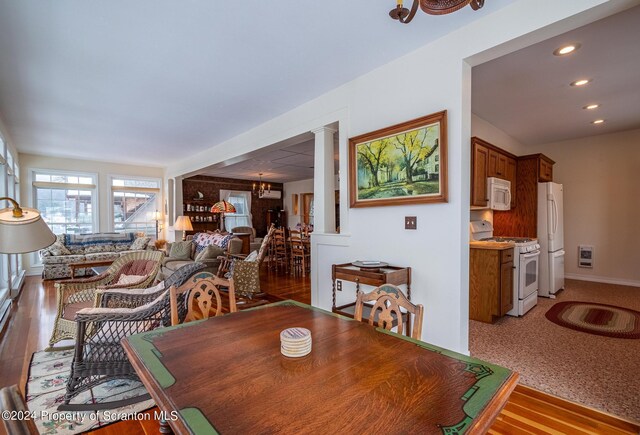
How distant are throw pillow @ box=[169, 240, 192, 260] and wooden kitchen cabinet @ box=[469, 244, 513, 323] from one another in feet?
16.5

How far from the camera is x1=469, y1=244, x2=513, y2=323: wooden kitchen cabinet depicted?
11.4 ft

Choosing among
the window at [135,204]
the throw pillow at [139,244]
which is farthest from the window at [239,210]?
the throw pillow at [139,244]

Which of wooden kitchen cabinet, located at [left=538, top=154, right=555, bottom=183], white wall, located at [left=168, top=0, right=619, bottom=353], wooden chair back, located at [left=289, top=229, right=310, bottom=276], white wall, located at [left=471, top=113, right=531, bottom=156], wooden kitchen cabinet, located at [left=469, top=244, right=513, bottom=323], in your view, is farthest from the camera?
wooden chair back, located at [left=289, top=229, right=310, bottom=276]

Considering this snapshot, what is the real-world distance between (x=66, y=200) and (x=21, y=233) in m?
7.44

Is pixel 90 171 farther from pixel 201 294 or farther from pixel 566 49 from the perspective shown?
pixel 566 49

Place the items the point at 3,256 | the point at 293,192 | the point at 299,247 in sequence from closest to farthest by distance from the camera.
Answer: the point at 3,256 → the point at 299,247 → the point at 293,192

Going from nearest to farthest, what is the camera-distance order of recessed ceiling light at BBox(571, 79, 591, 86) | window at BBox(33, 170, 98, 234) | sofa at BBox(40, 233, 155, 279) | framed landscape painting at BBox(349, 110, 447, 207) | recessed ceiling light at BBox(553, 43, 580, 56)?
framed landscape painting at BBox(349, 110, 447, 207) < recessed ceiling light at BBox(553, 43, 580, 56) < recessed ceiling light at BBox(571, 79, 591, 86) < sofa at BBox(40, 233, 155, 279) < window at BBox(33, 170, 98, 234)

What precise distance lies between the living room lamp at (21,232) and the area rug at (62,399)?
4.18ft

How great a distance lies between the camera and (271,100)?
3.63m

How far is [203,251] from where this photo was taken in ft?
17.2

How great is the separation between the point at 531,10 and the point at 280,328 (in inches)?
97.8

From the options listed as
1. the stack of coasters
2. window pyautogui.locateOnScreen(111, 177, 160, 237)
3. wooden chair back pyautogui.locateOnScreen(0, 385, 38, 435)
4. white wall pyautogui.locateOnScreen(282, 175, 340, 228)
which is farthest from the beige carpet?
window pyautogui.locateOnScreen(111, 177, 160, 237)

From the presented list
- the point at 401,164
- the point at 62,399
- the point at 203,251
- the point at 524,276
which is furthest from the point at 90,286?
the point at 524,276

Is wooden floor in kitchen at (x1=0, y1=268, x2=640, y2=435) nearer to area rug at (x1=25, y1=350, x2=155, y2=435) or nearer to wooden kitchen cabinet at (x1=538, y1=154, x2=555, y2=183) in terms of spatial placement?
area rug at (x1=25, y1=350, x2=155, y2=435)
